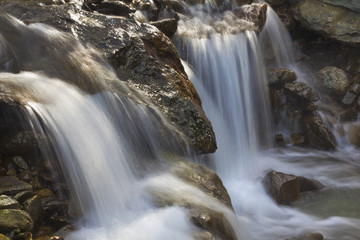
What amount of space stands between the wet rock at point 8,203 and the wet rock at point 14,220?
96 millimetres

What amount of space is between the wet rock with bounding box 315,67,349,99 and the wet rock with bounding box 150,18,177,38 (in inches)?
171

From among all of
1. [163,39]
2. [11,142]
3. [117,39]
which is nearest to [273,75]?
[163,39]

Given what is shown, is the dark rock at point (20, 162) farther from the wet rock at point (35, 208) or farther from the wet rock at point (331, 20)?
the wet rock at point (331, 20)

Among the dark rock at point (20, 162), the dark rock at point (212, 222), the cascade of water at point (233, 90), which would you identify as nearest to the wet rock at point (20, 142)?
the dark rock at point (20, 162)

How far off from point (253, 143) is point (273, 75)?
1.81 meters

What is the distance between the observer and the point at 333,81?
941 centimetres

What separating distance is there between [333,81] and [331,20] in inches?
79.6

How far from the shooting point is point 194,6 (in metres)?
9.36

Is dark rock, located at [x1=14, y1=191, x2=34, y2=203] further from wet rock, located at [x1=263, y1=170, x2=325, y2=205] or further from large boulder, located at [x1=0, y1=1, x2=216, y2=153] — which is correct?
wet rock, located at [x1=263, y1=170, x2=325, y2=205]

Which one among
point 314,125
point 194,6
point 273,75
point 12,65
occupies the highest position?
point 194,6

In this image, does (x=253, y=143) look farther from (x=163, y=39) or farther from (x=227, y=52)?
(x=163, y=39)

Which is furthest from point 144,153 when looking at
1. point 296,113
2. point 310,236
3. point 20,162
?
point 296,113

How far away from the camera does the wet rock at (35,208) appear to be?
3.39 m

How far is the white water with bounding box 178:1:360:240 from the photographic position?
543 centimetres
